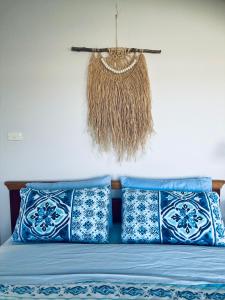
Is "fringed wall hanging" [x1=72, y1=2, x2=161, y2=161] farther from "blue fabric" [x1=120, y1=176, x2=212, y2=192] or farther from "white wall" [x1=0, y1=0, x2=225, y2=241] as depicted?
"blue fabric" [x1=120, y1=176, x2=212, y2=192]

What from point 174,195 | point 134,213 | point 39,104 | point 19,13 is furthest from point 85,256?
point 19,13

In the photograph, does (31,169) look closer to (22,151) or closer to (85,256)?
(22,151)

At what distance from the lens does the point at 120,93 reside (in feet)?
7.18

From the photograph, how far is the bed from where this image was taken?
1271 millimetres

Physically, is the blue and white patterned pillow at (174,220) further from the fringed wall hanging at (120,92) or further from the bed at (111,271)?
the fringed wall hanging at (120,92)

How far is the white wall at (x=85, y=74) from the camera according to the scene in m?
2.18

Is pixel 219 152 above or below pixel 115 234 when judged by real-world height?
above

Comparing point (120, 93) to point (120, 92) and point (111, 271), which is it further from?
point (111, 271)

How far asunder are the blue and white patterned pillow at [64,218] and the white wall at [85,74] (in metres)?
0.38

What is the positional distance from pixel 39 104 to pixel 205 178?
1498 millimetres

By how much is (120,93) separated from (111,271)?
4.41 ft

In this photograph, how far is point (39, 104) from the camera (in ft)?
7.38

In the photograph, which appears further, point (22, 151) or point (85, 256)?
point (22, 151)

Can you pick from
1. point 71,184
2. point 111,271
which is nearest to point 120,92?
point 71,184
